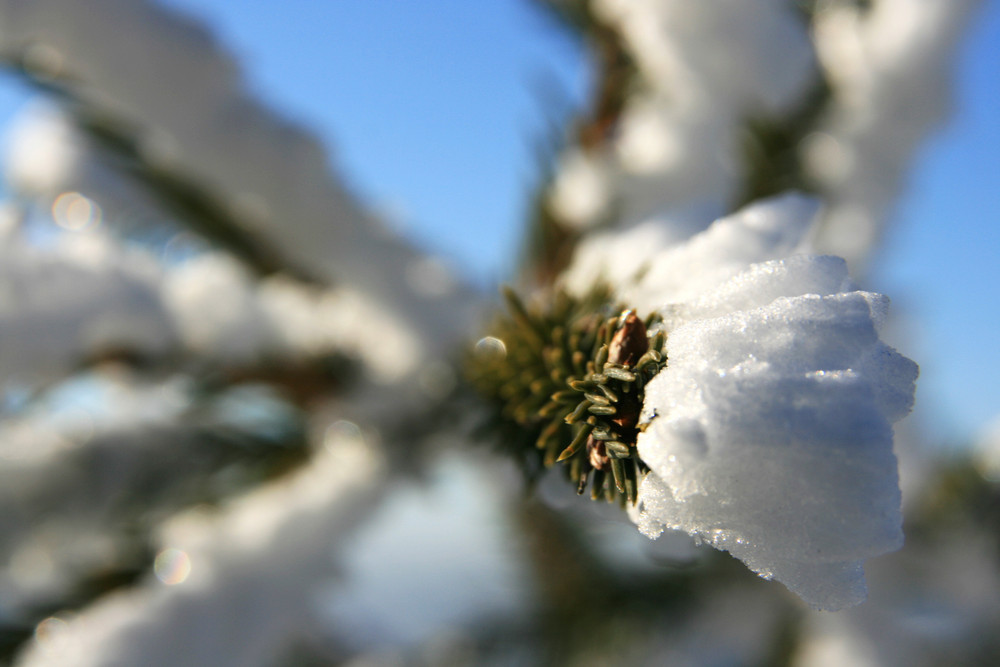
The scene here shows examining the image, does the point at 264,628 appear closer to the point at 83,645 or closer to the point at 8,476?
the point at 83,645

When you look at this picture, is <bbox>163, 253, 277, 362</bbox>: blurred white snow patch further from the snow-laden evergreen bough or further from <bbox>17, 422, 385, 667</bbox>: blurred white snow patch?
the snow-laden evergreen bough

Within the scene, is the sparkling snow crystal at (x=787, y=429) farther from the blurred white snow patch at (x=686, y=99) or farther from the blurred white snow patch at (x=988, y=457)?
the blurred white snow patch at (x=988, y=457)

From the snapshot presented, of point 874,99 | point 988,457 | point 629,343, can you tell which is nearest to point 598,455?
point 629,343

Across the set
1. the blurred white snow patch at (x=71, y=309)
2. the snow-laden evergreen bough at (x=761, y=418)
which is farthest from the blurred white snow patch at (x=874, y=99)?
the blurred white snow patch at (x=71, y=309)

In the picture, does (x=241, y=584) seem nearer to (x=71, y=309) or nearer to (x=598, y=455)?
(x=71, y=309)

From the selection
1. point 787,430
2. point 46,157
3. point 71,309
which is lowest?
point 787,430

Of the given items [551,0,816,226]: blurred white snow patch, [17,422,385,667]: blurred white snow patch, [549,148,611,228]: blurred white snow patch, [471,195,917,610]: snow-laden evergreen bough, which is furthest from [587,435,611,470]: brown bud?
[549,148,611,228]: blurred white snow patch

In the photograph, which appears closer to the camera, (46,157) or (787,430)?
(787,430)

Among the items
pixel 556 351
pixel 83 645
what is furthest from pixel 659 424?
pixel 83 645
